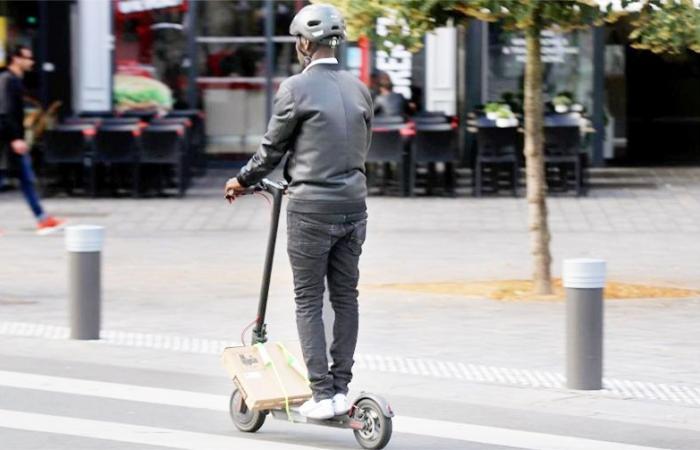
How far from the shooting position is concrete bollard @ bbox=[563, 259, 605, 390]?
8.18m

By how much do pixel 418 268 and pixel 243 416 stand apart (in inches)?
241

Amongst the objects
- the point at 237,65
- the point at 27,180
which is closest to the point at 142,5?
the point at 237,65

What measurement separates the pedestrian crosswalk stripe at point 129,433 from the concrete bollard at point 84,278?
6.93 feet

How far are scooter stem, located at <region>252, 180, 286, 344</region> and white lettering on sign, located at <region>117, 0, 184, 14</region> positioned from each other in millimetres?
15403

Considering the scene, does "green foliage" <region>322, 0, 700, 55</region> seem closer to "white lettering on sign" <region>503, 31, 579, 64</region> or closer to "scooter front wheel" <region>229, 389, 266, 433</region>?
"scooter front wheel" <region>229, 389, 266, 433</region>

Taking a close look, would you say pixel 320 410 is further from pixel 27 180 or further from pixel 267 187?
pixel 27 180

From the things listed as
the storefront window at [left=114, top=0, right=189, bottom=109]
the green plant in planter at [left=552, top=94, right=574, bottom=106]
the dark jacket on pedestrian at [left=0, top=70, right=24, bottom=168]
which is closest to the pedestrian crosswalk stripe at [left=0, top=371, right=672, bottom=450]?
the dark jacket on pedestrian at [left=0, top=70, right=24, bottom=168]

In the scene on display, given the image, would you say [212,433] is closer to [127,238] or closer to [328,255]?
[328,255]

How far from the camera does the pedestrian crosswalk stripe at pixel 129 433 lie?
22.9ft

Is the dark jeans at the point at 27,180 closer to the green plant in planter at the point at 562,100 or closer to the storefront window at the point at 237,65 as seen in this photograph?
the green plant in planter at the point at 562,100

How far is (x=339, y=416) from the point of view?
6789 mm

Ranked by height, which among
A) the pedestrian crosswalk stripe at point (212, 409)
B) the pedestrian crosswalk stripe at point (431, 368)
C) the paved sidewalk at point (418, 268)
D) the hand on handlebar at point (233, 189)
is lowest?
the paved sidewalk at point (418, 268)

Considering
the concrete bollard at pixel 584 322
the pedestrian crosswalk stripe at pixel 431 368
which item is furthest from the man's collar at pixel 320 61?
the pedestrian crosswalk stripe at pixel 431 368

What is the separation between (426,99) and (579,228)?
5.93 meters
